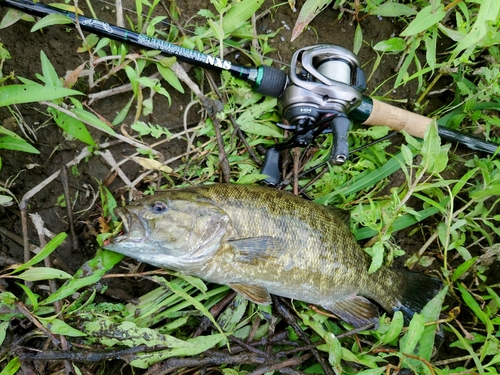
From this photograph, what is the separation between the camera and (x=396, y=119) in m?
3.37

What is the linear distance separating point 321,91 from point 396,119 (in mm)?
811

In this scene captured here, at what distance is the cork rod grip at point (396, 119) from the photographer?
3.32 meters

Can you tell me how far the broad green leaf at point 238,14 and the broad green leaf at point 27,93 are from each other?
1349 mm

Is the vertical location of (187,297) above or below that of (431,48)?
below

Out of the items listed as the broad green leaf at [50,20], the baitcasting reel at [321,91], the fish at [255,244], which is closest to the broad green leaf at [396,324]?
the fish at [255,244]

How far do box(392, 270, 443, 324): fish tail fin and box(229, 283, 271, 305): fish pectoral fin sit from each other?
1.09m

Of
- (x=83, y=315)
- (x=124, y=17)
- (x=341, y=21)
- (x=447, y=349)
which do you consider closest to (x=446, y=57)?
(x=341, y=21)

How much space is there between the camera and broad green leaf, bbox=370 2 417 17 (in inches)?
140

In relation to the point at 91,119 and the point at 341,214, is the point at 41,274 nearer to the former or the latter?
the point at 91,119

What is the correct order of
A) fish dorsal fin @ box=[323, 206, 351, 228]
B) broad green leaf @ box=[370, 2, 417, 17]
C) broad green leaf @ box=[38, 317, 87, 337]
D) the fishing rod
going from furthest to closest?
broad green leaf @ box=[370, 2, 417, 17] → fish dorsal fin @ box=[323, 206, 351, 228] → the fishing rod → broad green leaf @ box=[38, 317, 87, 337]

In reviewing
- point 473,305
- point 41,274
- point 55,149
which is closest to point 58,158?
point 55,149

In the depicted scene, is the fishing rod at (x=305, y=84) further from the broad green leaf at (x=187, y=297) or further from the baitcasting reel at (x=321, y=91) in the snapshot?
the broad green leaf at (x=187, y=297)

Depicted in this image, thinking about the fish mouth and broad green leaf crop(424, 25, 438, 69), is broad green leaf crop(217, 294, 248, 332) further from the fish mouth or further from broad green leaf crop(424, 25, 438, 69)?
A: broad green leaf crop(424, 25, 438, 69)

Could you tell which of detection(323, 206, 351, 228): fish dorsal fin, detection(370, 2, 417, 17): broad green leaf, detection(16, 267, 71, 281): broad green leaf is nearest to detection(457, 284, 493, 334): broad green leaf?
detection(323, 206, 351, 228): fish dorsal fin
